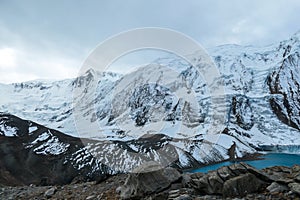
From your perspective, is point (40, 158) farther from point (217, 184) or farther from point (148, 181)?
point (217, 184)

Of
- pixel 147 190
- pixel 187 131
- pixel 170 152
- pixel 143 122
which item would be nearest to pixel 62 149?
pixel 170 152

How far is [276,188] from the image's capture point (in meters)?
8.86

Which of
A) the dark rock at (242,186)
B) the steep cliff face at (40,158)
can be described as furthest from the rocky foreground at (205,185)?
the steep cliff face at (40,158)

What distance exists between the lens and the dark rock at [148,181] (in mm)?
11109

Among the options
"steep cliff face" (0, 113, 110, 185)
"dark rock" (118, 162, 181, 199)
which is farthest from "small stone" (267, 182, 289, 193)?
"steep cliff face" (0, 113, 110, 185)

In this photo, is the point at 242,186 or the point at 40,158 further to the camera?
the point at 40,158

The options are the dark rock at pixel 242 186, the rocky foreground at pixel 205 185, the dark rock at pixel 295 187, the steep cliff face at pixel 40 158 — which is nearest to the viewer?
the dark rock at pixel 295 187

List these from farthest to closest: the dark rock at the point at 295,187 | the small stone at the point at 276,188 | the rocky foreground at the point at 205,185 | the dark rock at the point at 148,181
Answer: the dark rock at the point at 148,181 < the rocky foreground at the point at 205,185 < the small stone at the point at 276,188 < the dark rock at the point at 295,187

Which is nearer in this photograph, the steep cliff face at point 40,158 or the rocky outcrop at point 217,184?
the rocky outcrop at point 217,184

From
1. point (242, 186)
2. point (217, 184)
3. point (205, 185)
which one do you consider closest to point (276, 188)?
point (242, 186)

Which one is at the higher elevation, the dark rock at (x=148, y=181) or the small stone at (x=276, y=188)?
the dark rock at (x=148, y=181)

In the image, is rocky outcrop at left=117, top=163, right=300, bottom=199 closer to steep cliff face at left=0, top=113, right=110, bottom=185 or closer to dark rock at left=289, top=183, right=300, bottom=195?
dark rock at left=289, top=183, right=300, bottom=195

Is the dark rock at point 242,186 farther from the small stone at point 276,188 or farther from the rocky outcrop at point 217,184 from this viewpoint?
the small stone at point 276,188

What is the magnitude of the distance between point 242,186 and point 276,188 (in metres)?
1.00
